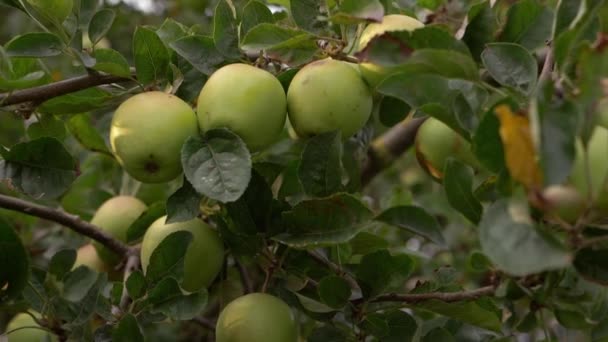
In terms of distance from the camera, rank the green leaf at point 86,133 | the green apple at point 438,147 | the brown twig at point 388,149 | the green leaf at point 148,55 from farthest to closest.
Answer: the brown twig at point 388,149
the green leaf at point 86,133
the green apple at point 438,147
the green leaf at point 148,55

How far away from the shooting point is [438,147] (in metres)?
1.38

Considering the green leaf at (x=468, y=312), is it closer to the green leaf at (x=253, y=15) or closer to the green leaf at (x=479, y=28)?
the green leaf at (x=479, y=28)

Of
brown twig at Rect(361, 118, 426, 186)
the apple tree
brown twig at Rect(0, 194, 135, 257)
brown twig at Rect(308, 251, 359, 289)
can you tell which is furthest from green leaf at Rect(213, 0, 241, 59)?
brown twig at Rect(361, 118, 426, 186)

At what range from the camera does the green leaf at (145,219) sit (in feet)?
4.74

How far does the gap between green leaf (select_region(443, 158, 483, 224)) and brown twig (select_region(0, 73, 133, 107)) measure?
1.74 feet

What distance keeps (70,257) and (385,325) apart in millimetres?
561

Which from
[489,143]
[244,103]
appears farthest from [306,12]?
[489,143]

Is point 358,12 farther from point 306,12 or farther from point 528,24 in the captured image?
point 528,24

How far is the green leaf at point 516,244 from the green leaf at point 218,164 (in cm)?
35

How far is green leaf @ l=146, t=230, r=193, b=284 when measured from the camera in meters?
1.20

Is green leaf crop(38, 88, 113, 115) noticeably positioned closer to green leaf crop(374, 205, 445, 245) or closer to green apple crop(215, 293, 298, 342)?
green apple crop(215, 293, 298, 342)

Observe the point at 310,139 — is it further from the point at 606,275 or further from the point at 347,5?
the point at 606,275

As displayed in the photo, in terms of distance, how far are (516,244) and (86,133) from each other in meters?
1.05

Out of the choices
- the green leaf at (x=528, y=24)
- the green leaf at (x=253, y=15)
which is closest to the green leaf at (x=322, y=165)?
the green leaf at (x=253, y=15)
